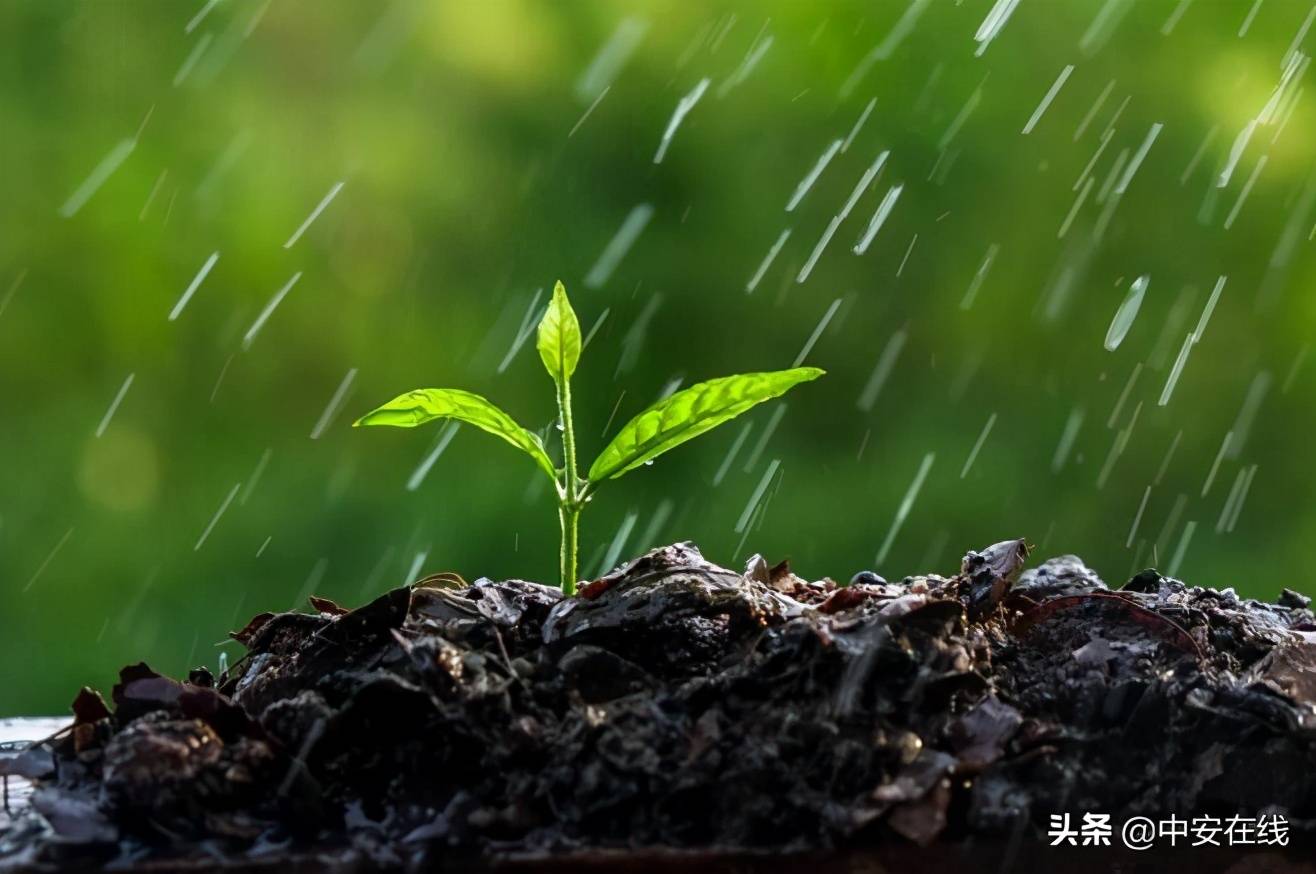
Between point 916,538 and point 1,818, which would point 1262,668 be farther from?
point 916,538

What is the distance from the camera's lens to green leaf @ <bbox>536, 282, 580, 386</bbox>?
0.95 metres

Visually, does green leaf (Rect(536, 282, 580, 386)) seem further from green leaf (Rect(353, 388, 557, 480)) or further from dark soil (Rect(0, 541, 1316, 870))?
dark soil (Rect(0, 541, 1316, 870))

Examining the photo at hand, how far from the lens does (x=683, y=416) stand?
→ 0.89m

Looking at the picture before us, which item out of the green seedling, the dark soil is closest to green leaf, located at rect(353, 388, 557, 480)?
the green seedling

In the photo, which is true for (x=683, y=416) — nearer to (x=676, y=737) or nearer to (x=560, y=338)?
(x=560, y=338)

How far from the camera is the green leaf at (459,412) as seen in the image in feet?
2.93

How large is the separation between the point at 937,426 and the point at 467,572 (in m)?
0.95

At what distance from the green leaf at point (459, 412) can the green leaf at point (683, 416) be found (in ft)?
0.16

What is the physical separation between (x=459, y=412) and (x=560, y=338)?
10 cm

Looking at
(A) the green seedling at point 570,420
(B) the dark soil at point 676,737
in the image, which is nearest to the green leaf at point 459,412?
(A) the green seedling at point 570,420

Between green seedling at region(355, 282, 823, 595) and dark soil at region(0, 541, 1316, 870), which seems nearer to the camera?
dark soil at region(0, 541, 1316, 870)

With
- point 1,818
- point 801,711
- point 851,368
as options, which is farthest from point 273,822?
point 851,368

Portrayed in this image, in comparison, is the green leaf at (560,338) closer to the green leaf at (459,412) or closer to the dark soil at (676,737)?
the green leaf at (459,412)

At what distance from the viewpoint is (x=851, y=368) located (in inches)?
95.1
